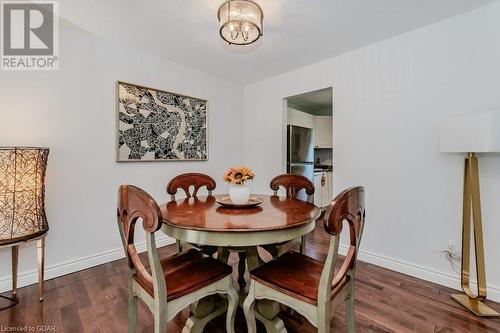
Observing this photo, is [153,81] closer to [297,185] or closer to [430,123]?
[297,185]

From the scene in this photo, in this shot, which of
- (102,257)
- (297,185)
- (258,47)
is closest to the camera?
(297,185)

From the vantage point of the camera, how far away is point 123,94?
2.53m

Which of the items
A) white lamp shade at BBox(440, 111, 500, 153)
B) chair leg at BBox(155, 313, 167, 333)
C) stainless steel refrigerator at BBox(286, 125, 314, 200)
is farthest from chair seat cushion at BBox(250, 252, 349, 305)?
stainless steel refrigerator at BBox(286, 125, 314, 200)

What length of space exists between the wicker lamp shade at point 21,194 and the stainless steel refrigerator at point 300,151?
284 centimetres

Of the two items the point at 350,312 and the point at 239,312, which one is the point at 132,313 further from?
the point at 350,312

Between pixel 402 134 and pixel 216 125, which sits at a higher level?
pixel 216 125

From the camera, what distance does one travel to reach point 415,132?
2.20 metres

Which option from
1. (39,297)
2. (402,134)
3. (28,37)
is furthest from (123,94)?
(402,134)

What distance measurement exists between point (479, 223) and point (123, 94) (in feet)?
11.1

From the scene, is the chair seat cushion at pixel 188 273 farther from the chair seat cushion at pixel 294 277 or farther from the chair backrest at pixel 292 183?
the chair backrest at pixel 292 183

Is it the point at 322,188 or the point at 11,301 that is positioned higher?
the point at 322,188

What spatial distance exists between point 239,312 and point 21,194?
1.78 meters

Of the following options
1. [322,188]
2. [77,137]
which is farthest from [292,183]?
[322,188]

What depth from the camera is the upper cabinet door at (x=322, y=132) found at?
4.84 m
